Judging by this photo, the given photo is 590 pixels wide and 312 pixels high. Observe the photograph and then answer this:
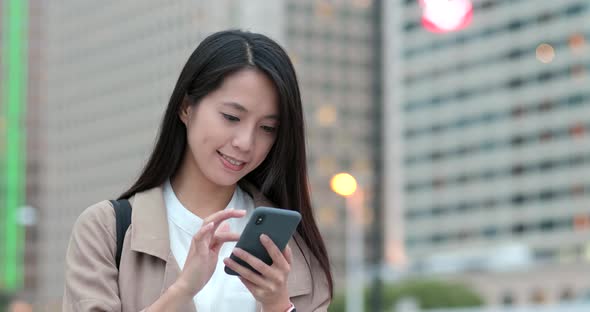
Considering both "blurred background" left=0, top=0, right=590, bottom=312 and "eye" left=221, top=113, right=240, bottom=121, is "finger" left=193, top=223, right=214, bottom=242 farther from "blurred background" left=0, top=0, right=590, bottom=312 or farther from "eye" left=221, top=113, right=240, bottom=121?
"blurred background" left=0, top=0, right=590, bottom=312

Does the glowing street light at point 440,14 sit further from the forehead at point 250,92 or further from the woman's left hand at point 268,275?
the woman's left hand at point 268,275

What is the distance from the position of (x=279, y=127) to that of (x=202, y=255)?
15.8 inches

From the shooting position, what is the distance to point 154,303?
243 centimetres

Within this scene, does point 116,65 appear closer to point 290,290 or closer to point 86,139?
point 86,139

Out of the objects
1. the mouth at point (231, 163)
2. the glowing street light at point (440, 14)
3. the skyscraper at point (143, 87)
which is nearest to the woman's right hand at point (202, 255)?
the mouth at point (231, 163)

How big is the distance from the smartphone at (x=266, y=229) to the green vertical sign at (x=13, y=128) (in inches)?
4810

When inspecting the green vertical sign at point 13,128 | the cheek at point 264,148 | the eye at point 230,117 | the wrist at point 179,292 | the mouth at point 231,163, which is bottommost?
the wrist at point 179,292

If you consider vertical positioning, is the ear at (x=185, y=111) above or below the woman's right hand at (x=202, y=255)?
above

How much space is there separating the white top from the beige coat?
53 millimetres

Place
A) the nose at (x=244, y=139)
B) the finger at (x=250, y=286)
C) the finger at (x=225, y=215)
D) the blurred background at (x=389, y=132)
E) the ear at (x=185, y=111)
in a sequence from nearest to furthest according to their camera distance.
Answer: the finger at (x=225, y=215), the finger at (x=250, y=286), the nose at (x=244, y=139), the ear at (x=185, y=111), the blurred background at (x=389, y=132)

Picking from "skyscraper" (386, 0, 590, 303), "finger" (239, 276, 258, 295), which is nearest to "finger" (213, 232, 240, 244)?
"finger" (239, 276, 258, 295)

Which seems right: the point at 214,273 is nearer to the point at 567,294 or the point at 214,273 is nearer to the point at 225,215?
the point at 225,215

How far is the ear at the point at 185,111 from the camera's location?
8.71 feet

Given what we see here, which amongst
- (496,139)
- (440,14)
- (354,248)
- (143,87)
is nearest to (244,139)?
(440,14)
